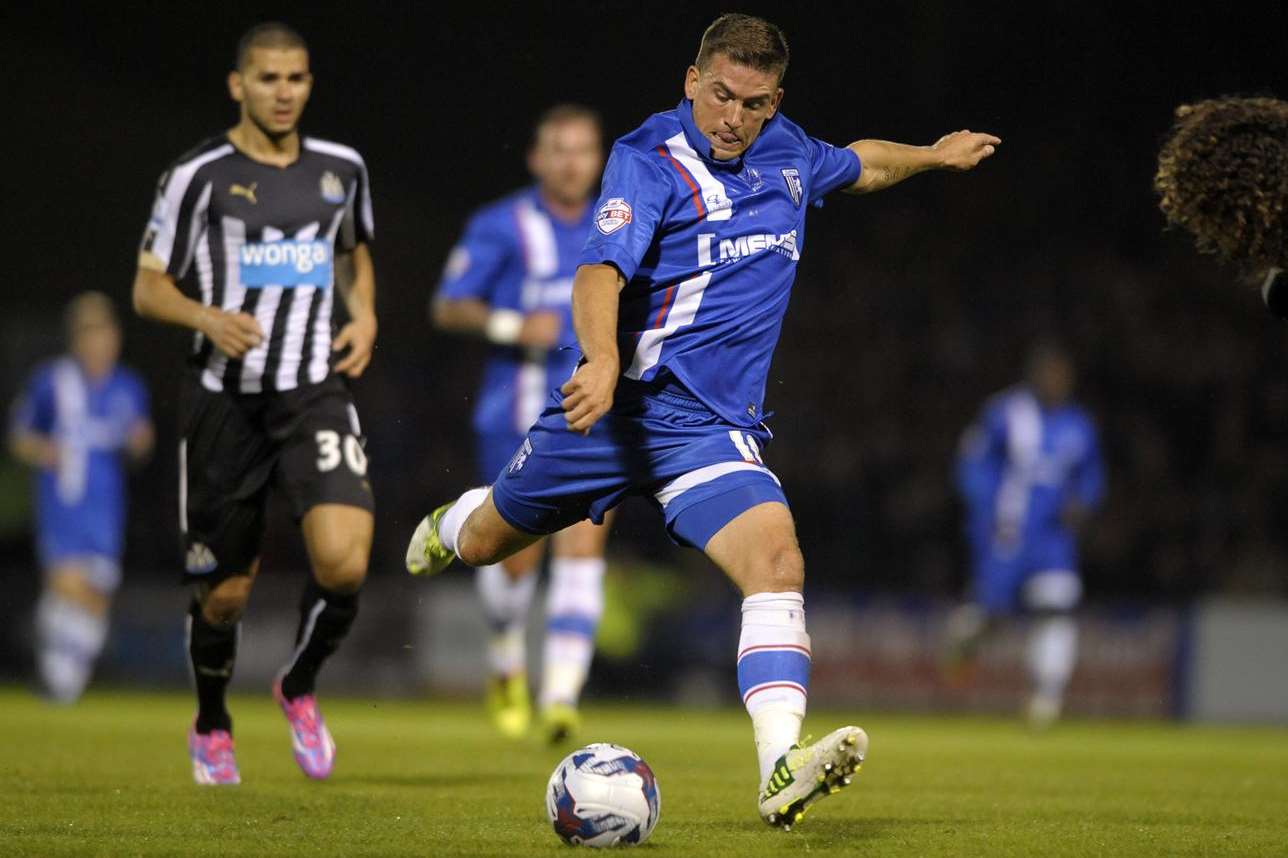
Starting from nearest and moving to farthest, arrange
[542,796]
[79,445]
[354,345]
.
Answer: [542,796]
[354,345]
[79,445]

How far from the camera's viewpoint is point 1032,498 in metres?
14.5

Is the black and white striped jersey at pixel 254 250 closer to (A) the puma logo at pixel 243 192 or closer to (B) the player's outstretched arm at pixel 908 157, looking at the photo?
(A) the puma logo at pixel 243 192

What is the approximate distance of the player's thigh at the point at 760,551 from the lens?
16.6 ft

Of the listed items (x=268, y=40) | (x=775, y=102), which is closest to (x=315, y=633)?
(x=268, y=40)

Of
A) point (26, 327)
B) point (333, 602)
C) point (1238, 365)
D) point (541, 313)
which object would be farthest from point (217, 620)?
point (26, 327)

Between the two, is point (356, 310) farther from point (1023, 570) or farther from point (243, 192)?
point (1023, 570)

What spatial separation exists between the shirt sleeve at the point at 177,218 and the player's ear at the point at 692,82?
201 cm

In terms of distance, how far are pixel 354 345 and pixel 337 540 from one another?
78cm

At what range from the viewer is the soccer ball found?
15.5 ft

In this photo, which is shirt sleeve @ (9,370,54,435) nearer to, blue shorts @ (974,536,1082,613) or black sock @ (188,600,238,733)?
blue shorts @ (974,536,1082,613)

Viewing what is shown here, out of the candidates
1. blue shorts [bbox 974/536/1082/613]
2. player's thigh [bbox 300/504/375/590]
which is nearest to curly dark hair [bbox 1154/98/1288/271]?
player's thigh [bbox 300/504/375/590]

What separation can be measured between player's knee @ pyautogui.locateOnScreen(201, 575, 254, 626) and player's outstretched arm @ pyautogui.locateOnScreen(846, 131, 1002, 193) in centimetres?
260

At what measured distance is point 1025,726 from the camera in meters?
13.3

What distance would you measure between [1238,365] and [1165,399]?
0.85 meters
